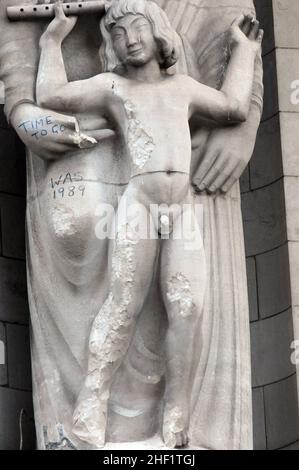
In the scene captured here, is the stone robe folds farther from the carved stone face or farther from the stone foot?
the carved stone face

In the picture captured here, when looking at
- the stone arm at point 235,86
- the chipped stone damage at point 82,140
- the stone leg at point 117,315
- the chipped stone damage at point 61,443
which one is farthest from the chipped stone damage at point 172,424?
the stone arm at point 235,86

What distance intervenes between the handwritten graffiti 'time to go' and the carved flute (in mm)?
442

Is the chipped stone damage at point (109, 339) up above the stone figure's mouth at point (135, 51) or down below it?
below

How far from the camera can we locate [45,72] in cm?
961

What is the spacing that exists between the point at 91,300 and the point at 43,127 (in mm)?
683

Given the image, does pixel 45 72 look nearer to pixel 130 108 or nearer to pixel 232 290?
pixel 130 108

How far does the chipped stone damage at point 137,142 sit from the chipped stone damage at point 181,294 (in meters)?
0.45

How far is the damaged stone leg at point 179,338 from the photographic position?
9383mm

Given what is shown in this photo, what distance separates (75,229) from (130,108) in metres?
0.50

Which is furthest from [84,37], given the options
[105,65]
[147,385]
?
[147,385]

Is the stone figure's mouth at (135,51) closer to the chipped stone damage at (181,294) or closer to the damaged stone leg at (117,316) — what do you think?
the damaged stone leg at (117,316)

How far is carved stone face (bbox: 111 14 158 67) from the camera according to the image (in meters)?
9.51
